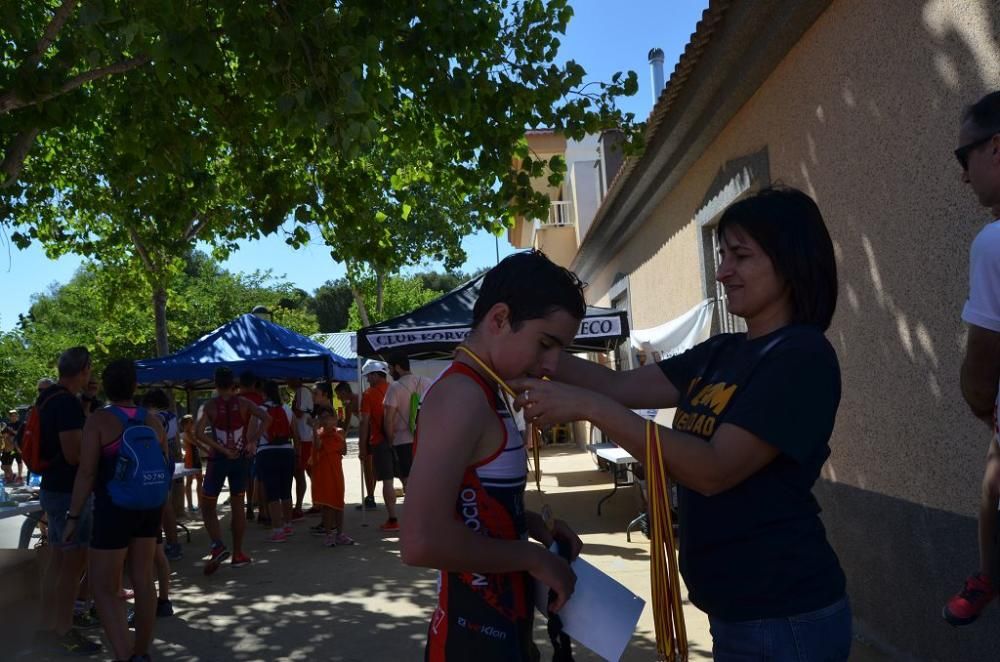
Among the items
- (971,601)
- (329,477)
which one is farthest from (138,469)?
(329,477)

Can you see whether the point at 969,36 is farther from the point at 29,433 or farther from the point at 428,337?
the point at 428,337

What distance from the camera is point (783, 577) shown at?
6.17 feet

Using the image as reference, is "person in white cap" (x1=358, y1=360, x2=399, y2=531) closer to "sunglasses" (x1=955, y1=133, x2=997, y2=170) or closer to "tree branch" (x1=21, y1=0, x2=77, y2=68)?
"tree branch" (x1=21, y1=0, x2=77, y2=68)

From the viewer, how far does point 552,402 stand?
1855 millimetres

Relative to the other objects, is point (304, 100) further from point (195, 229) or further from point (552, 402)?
point (195, 229)

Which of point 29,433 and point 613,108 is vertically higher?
point 613,108

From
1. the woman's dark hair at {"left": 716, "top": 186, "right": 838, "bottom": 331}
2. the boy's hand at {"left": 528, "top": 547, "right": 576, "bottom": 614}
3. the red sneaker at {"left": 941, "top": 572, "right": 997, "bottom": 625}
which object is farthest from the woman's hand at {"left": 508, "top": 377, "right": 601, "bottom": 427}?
the red sneaker at {"left": 941, "top": 572, "right": 997, "bottom": 625}

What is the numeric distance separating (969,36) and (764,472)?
2.84m

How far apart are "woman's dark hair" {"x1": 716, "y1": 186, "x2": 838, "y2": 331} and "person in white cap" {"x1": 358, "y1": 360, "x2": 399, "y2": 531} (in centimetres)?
831

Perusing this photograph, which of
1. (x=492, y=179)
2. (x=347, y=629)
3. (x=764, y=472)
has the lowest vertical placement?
(x=347, y=629)

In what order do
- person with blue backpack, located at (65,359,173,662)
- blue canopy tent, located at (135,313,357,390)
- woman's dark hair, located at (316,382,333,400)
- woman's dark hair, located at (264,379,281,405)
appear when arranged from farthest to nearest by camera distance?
1. blue canopy tent, located at (135,313,357,390)
2. woman's dark hair, located at (316,382,333,400)
3. woman's dark hair, located at (264,379,281,405)
4. person with blue backpack, located at (65,359,173,662)

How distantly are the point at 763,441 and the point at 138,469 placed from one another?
A: 4.21 m

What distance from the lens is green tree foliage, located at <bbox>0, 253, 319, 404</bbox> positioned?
31453mm

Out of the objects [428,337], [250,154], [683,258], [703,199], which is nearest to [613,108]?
[703,199]
